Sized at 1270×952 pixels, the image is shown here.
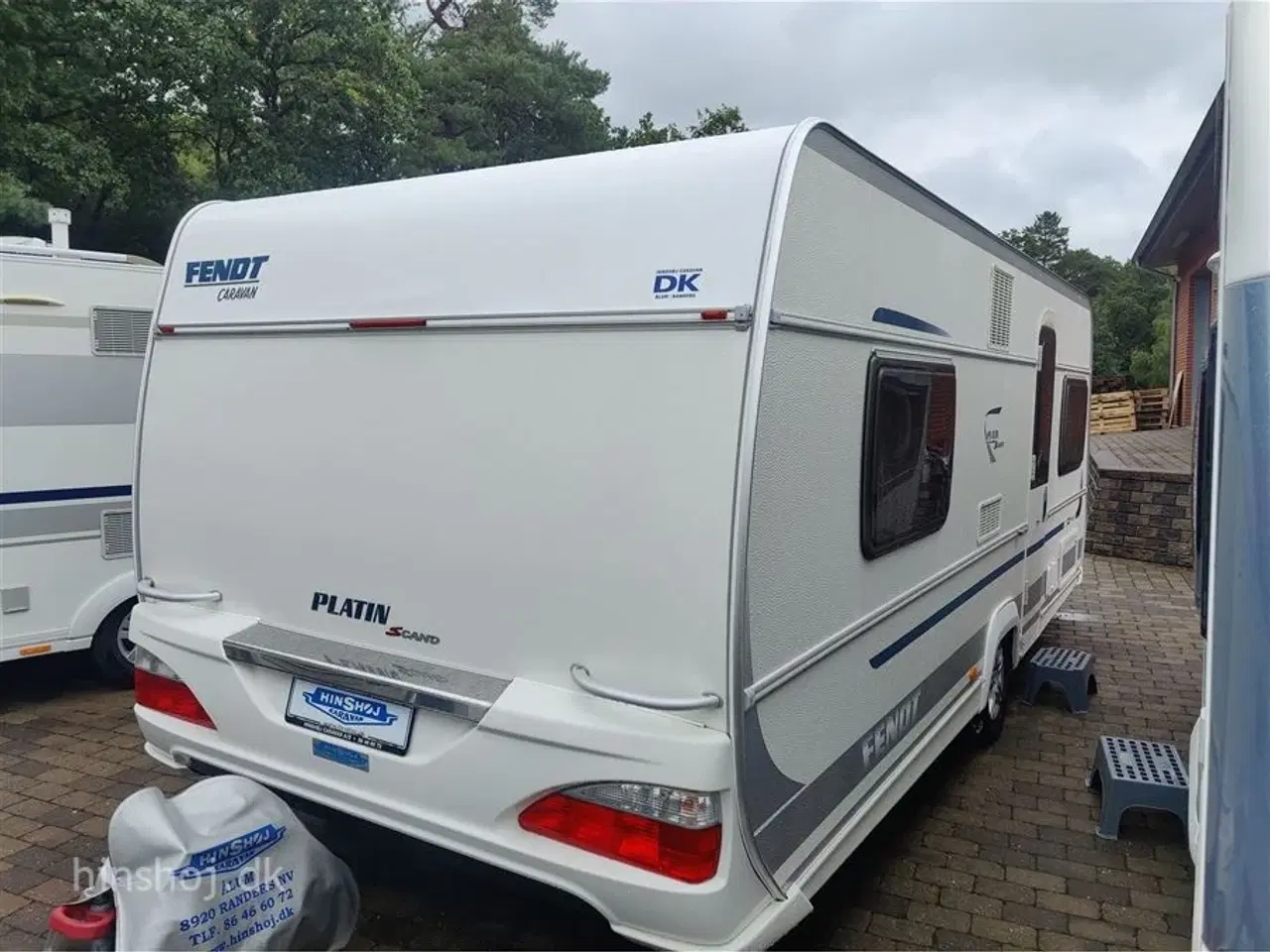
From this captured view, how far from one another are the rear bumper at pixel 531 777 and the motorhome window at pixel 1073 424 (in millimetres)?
4534

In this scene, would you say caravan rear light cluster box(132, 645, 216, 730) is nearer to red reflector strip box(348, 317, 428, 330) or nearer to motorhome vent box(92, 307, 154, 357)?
red reflector strip box(348, 317, 428, 330)

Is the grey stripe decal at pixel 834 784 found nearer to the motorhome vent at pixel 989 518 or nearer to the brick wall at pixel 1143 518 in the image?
the motorhome vent at pixel 989 518

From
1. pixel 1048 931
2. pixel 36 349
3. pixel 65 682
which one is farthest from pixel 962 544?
pixel 65 682

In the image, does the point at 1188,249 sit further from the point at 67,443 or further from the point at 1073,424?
the point at 67,443

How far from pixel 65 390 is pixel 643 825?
4.50m

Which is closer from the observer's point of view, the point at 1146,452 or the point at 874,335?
the point at 874,335

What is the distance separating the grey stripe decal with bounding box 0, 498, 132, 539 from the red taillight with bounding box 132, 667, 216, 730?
218 cm

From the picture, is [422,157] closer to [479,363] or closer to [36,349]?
[36,349]

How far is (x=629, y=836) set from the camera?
8.52 ft

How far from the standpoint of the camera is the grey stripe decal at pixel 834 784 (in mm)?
2748

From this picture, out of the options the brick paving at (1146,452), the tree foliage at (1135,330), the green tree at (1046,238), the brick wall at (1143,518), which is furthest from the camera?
the green tree at (1046,238)

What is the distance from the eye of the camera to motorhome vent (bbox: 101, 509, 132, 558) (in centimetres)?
568

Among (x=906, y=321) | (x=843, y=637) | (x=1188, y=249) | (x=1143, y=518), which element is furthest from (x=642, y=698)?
(x=1188, y=249)

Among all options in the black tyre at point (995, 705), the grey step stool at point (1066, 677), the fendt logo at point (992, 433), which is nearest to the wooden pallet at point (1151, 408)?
the grey step stool at point (1066, 677)
